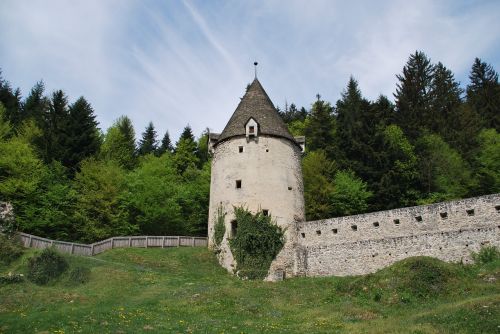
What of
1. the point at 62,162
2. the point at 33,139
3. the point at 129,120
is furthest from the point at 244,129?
the point at 129,120

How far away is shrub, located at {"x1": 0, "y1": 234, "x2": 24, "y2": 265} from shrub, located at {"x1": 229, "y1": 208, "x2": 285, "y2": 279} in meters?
10.1

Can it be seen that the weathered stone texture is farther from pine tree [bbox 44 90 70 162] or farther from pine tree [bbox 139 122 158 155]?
pine tree [bbox 139 122 158 155]

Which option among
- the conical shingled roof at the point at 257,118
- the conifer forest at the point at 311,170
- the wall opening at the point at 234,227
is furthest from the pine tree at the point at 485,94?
the wall opening at the point at 234,227

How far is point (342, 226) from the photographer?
76.4 feet

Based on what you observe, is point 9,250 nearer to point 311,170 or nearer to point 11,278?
point 11,278

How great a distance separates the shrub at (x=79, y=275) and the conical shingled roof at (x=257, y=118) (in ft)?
36.6

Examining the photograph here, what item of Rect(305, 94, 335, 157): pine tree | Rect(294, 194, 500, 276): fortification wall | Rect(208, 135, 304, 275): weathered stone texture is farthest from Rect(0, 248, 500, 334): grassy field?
Rect(305, 94, 335, 157): pine tree

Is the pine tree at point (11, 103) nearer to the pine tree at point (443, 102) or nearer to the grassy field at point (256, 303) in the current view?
the grassy field at point (256, 303)

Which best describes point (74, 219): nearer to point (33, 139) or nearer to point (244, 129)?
point (33, 139)

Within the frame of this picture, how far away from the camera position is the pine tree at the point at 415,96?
38344mm

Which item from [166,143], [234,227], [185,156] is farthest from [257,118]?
[166,143]

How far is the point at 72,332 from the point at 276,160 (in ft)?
53.6

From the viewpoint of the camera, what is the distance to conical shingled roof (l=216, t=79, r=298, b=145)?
87.1 feet

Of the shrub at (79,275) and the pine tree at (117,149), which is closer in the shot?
the shrub at (79,275)
